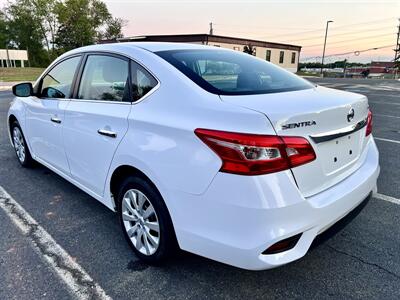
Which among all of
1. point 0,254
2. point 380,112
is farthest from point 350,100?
point 380,112

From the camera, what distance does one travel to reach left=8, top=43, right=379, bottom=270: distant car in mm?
1913

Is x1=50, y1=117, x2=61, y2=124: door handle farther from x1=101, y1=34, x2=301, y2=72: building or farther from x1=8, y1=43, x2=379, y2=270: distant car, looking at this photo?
x1=101, y1=34, x2=301, y2=72: building

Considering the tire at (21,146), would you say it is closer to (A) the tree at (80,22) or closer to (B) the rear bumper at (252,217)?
(B) the rear bumper at (252,217)

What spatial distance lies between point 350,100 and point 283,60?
171 ft

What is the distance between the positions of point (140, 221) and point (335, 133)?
60.5 inches

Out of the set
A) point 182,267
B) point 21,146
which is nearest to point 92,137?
point 182,267

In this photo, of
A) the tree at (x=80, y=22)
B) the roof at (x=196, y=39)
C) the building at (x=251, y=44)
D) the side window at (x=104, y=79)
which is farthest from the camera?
the tree at (x=80, y=22)

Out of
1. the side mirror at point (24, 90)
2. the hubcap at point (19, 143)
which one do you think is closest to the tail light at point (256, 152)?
the side mirror at point (24, 90)

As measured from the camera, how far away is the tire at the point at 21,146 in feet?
15.5

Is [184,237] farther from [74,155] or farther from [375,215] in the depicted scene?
[375,215]

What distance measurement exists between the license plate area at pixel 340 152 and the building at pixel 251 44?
1272 inches

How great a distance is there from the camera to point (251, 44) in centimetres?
4456

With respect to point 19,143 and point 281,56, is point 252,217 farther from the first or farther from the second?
point 281,56

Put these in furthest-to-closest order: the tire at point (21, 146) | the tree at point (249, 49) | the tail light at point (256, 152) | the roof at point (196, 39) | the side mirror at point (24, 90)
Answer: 1. the tree at point (249, 49)
2. the roof at point (196, 39)
3. the tire at point (21, 146)
4. the side mirror at point (24, 90)
5. the tail light at point (256, 152)
